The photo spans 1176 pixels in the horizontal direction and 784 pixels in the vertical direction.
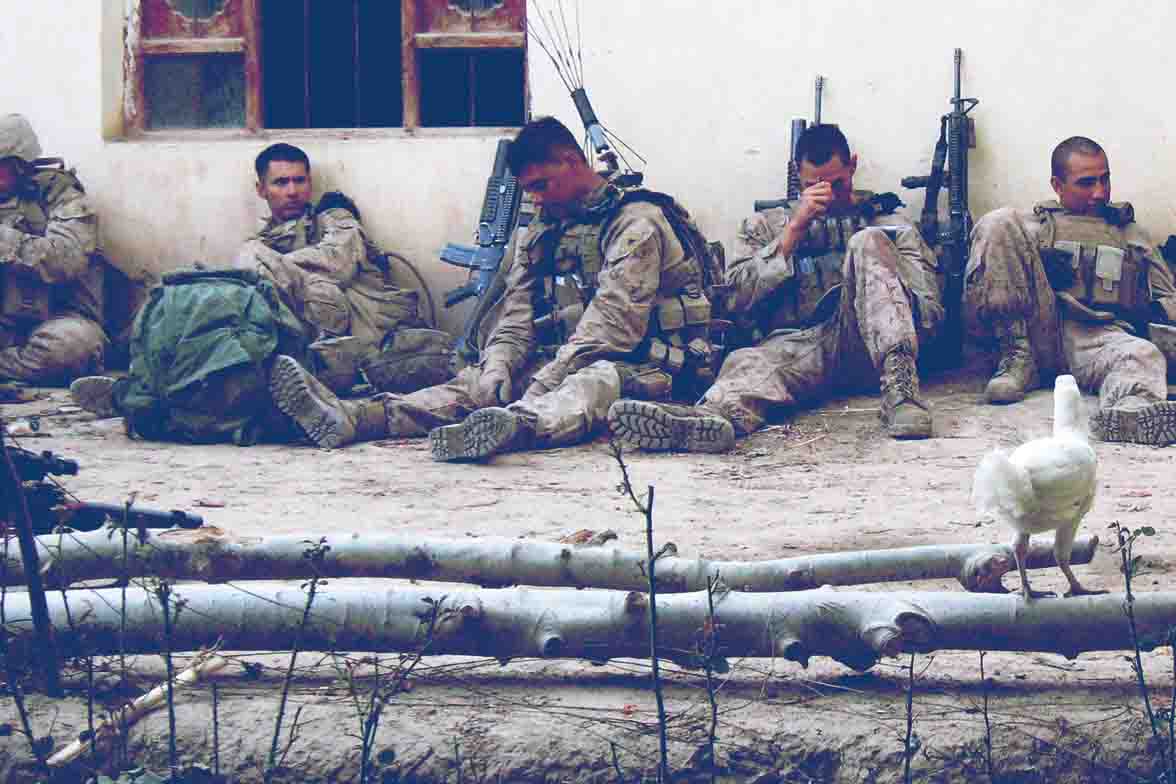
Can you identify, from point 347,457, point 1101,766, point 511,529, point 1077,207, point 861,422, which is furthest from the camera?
point 1077,207

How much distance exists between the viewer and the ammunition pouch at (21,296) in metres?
7.98

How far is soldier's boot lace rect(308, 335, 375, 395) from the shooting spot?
7.21 metres

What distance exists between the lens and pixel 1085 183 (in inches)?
275

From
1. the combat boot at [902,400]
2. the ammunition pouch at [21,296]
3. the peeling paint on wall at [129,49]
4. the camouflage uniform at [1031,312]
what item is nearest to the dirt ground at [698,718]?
the combat boot at [902,400]

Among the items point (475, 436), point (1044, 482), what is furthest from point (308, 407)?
point (1044, 482)

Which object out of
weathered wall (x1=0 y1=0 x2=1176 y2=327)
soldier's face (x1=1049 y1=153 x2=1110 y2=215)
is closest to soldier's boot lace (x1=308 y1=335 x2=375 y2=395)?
weathered wall (x1=0 y1=0 x2=1176 y2=327)

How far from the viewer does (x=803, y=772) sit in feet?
9.68

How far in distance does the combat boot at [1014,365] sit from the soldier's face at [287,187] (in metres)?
3.20

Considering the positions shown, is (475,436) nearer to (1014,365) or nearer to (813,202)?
(813,202)

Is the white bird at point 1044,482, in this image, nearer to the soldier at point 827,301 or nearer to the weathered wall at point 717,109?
the soldier at point 827,301

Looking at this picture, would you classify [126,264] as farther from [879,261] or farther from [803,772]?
[803,772]

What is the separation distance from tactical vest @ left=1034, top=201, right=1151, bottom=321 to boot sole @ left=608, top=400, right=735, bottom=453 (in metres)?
1.76

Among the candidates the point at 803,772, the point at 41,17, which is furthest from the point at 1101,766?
the point at 41,17

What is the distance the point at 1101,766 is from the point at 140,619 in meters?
1.75
